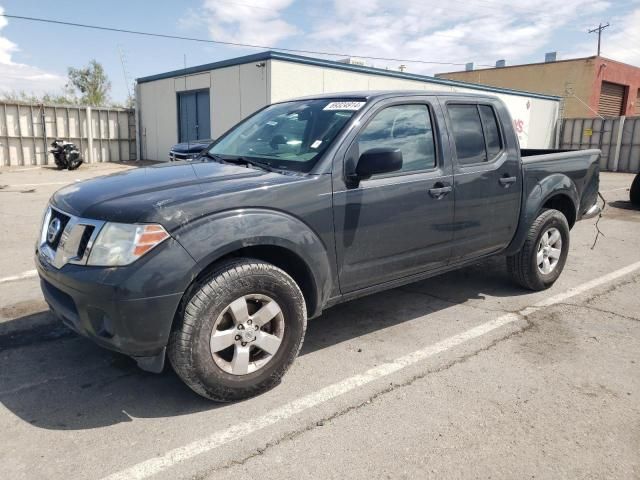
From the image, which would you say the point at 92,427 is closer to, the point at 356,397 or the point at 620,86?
the point at 356,397

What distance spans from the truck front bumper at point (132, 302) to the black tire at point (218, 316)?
3.8 inches

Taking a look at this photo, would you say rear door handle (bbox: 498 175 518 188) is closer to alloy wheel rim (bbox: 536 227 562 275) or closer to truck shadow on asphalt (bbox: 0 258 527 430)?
alloy wheel rim (bbox: 536 227 562 275)

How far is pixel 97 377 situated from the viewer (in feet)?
10.8

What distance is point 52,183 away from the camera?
14.7 m

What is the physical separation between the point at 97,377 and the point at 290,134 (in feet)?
6.98

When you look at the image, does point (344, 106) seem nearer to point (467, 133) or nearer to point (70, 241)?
point (467, 133)

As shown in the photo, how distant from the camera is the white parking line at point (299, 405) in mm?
2443

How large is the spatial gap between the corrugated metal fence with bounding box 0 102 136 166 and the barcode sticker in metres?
20.1

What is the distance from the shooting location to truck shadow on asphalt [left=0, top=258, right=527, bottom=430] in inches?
114

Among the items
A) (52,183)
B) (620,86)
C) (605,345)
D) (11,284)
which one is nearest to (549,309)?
(605,345)

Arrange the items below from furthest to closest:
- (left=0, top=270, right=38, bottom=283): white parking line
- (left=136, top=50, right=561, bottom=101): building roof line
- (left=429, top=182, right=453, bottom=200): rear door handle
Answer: (left=136, top=50, right=561, bottom=101): building roof line < (left=0, top=270, right=38, bottom=283): white parking line < (left=429, top=182, right=453, bottom=200): rear door handle

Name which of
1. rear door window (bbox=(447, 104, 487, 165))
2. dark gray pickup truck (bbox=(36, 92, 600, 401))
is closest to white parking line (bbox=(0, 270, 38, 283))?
dark gray pickup truck (bbox=(36, 92, 600, 401))

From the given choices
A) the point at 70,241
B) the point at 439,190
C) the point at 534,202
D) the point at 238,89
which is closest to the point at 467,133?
the point at 439,190

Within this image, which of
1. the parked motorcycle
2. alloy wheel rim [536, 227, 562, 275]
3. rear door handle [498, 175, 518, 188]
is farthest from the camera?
the parked motorcycle
